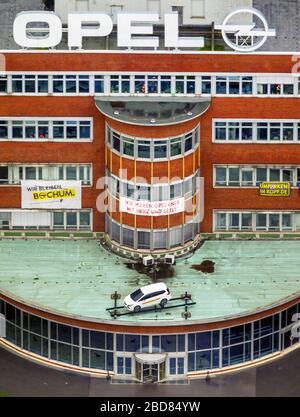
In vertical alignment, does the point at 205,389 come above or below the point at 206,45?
below

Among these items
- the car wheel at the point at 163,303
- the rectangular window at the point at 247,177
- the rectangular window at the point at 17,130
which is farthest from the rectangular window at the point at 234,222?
the rectangular window at the point at 17,130

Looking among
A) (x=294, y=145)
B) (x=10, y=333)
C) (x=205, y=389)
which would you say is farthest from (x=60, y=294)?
(x=294, y=145)

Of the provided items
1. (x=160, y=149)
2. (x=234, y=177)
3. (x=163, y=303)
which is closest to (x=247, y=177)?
(x=234, y=177)

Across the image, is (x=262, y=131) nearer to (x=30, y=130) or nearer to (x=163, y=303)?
(x=163, y=303)

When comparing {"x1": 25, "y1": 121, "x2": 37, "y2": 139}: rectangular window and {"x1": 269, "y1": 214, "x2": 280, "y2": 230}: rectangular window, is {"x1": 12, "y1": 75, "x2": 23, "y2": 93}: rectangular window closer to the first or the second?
{"x1": 25, "y1": 121, "x2": 37, "y2": 139}: rectangular window

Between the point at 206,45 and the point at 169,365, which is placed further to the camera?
the point at 206,45

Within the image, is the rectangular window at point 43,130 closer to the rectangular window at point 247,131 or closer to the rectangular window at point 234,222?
the rectangular window at point 247,131
